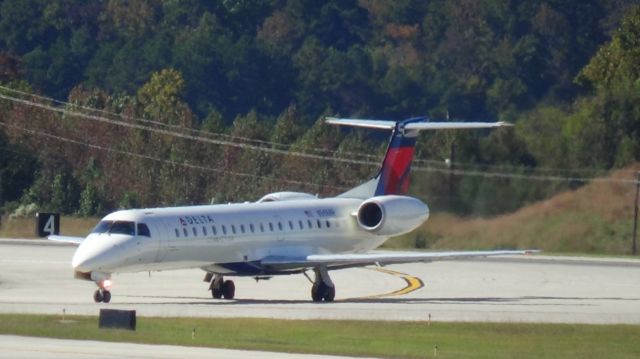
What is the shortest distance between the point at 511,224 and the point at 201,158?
956 inches

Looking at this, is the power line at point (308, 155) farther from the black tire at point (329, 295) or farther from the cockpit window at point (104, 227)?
the cockpit window at point (104, 227)

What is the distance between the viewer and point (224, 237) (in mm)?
40250

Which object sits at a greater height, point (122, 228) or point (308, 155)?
point (308, 155)

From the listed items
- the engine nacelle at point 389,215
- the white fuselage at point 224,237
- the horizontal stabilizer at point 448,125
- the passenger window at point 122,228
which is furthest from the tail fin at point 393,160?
the passenger window at point 122,228

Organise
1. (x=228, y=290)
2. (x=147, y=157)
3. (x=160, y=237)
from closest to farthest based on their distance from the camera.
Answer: (x=160, y=237), (x=228, y=290), (x=147, y=157)

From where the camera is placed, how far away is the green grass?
29875 millimetres

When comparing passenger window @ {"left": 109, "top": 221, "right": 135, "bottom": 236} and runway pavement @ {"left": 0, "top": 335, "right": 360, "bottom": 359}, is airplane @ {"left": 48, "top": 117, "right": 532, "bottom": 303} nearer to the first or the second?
passenger window @ {"left": 109, "top": 221, "right": 135, "bottom": 236}

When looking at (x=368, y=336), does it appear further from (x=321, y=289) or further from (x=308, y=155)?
(x=308, y=155)

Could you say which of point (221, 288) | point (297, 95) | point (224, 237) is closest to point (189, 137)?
point (221, 288)

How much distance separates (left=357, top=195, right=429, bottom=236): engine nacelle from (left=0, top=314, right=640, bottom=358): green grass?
8.65 m

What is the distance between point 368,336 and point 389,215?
36.3 feet

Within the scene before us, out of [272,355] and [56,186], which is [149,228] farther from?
[56,186]

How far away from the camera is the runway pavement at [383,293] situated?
37.0 m

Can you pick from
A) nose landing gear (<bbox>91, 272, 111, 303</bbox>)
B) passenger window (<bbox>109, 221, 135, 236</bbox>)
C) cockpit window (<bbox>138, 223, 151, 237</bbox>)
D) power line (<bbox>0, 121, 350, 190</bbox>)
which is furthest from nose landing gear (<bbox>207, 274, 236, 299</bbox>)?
power line (<bbox>0, 121, 350, 190</bbox>)
